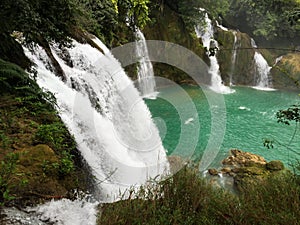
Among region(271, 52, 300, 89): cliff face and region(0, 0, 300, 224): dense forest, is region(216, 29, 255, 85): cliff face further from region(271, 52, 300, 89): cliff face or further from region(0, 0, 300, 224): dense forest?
region(0, 0, 300, 224): dense forest

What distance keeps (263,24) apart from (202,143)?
14030 mm

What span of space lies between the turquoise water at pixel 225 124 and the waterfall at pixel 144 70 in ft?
2.38

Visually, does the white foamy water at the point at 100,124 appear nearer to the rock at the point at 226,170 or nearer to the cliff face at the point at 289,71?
the rock at the point at 226,170

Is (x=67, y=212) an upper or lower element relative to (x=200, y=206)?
upper

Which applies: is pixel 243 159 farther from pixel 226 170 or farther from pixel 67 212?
pixel 67 212

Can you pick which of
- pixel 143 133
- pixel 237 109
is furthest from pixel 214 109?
pixel 143 133

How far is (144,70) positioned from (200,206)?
10.5 meters

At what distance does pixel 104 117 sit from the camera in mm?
5359

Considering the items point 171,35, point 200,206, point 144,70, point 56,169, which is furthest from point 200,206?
point 171,35

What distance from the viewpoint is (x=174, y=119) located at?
1059cm

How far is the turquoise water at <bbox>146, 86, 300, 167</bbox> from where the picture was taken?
8401mm

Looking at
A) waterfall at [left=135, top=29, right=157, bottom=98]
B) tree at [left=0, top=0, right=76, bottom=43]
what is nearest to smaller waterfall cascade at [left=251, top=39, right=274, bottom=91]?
waterfall at [left=135, top=29, right=157, bottom=98]

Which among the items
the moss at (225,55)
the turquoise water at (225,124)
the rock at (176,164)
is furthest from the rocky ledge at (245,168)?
the moss at (225,55)

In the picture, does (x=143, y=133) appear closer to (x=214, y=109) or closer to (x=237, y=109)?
(x=214, y=109)
